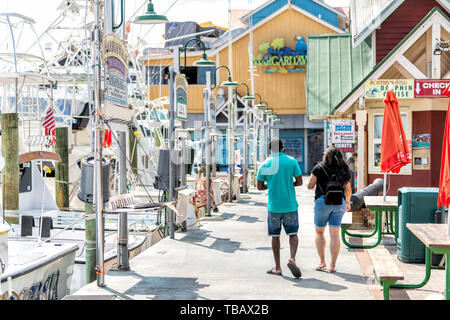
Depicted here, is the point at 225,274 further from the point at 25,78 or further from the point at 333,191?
the point at 25,78

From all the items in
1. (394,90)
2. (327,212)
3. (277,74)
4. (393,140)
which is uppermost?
(277,74)

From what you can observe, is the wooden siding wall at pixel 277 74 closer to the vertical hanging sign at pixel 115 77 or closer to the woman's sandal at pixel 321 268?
the woman's sandal at pixel 321 268

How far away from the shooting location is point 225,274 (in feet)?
28.8

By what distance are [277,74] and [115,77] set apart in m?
34.6

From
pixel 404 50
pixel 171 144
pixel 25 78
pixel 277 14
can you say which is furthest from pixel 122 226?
pixel 277 14

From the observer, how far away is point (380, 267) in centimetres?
691

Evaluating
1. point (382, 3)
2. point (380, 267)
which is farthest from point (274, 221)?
point (382, 3)

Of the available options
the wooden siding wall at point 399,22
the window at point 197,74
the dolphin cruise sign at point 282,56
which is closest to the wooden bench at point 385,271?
the wooden siding wall at point 399,22

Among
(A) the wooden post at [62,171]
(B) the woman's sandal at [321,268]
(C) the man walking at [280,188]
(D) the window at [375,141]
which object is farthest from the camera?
(A) the wooden post at [62,171]

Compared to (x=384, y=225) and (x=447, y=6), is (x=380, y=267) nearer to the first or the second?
(x=384, y=225)

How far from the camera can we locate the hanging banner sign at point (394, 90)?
1382cm

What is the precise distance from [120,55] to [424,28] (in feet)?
33.5

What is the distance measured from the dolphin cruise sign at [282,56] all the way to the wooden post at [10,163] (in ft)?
96.6

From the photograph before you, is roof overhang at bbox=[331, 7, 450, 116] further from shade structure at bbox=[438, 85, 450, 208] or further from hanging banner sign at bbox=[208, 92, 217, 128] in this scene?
shade structure at bbox=[438, 85, 450, 208]
